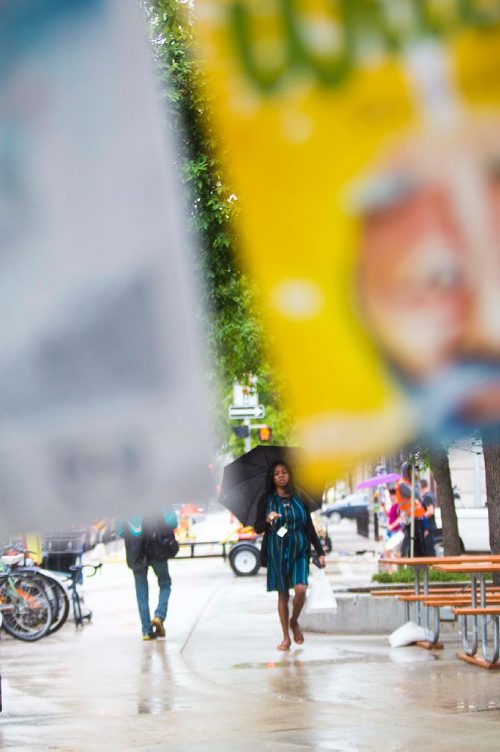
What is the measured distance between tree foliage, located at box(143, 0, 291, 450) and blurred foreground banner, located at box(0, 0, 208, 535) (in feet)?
0.32

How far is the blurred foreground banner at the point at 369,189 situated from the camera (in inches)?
64.9

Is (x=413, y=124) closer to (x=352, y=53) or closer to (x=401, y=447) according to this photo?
(x=352, y=53)

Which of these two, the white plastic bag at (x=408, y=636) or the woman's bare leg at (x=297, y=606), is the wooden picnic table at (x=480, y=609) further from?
the woman's bare leg at (x=297, y=606)

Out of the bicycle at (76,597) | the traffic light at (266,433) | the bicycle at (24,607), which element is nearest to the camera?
the traffic light at (266,433)

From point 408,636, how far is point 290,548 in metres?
1.28

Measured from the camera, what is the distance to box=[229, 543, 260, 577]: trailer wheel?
22734 millimetres

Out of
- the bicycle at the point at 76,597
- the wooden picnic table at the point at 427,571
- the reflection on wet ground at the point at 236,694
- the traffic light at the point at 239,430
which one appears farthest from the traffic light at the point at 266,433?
the traffic light at the point at 239,430

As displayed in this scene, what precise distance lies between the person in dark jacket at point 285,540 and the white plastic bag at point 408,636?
35.4 inches

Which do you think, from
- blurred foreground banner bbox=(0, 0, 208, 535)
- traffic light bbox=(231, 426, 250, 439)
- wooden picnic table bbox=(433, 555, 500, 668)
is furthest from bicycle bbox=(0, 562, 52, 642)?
blurred foreground banner bbox=(0, 0, 208, 535)

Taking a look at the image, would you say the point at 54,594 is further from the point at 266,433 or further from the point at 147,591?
the point at 266,433

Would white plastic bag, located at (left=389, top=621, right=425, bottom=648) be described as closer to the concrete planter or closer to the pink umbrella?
the concrete planter

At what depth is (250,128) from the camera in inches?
65.7

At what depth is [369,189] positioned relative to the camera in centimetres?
169

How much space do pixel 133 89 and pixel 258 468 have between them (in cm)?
1051
